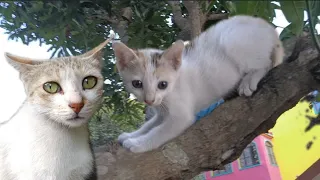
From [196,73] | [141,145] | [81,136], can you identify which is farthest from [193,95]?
[81,136]

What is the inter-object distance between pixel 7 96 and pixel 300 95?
475 millimetres

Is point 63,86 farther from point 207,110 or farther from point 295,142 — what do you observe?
point 295,142

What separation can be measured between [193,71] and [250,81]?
113 mm

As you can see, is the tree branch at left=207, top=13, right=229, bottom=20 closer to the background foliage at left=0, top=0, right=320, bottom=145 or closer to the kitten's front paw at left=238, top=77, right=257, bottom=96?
the background foliage at left=0, top=0, right=320, bottom=145

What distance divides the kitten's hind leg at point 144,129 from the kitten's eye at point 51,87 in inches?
6.6

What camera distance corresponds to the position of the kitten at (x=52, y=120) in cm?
46

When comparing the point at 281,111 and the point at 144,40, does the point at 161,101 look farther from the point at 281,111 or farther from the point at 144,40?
the point at 281,111

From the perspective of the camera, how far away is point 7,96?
1.80ft

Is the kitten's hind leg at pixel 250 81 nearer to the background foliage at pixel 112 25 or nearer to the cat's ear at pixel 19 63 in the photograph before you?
the background foliage at pixel 112 25

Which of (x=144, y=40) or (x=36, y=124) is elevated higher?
(x=144, y=40)

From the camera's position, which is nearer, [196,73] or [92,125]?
[92,125]

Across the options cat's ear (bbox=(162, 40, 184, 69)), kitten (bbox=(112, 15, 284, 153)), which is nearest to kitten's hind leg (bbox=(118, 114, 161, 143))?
kitten (bbox=(112, 15, 284, 153))

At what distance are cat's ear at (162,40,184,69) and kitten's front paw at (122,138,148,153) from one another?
15cm

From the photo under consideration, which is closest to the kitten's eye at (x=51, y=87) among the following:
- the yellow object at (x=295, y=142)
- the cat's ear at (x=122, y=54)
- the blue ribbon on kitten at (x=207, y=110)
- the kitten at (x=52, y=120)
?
the kitten at (x=52, y=120)
